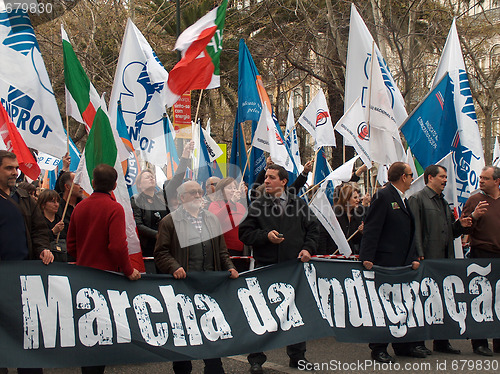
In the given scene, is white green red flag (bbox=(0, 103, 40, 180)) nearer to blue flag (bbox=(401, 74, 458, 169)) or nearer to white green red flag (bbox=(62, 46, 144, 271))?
white green red flag (bbox=(62, 46, 144, 271))

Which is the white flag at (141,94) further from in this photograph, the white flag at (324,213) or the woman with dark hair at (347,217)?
the white flag at (324,213)

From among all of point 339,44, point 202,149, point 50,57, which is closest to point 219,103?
point 50,57

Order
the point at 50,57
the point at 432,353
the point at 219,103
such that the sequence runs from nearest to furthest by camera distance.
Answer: the point at 432,353 → the point at 50,57 → the point at 219,103

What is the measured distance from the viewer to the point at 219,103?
33375 mm

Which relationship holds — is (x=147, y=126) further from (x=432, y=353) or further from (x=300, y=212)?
(x=432, y=353)

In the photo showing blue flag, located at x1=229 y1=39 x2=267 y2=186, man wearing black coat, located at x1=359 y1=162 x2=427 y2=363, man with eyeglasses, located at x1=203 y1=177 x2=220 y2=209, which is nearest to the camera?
man wearing black coat, located at x1=359 y1=162 x2=427 y2=363

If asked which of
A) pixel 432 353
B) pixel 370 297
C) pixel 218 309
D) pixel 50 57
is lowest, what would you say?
pixel 432 353

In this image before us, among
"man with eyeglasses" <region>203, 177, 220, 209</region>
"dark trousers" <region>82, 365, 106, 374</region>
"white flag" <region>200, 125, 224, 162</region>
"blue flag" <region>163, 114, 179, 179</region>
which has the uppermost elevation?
"blue flag" <region>163, 114, 179, 179</region>

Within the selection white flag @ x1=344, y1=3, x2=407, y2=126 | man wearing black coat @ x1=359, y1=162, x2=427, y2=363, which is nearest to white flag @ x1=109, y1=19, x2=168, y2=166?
white flag @ x1=344, y1=3, x2=407, y2=126

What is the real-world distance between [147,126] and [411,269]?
13.9 ft

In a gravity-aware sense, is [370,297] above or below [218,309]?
below

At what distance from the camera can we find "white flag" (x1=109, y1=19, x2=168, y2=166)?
9109 mm

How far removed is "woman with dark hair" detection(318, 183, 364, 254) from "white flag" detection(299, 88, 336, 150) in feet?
5.84

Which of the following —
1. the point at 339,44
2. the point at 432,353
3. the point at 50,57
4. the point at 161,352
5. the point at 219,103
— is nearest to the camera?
the point at 161,352
